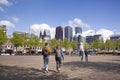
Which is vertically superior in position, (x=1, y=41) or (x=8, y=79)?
(x=1, y=41)

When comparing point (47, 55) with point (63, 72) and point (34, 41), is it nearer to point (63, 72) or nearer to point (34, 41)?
point (63, 72)

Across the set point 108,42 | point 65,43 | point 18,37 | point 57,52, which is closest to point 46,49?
point 57,52

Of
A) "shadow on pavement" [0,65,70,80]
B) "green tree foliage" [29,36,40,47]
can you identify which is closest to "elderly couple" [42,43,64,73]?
"shadow on pavement" [0,65,70,80]

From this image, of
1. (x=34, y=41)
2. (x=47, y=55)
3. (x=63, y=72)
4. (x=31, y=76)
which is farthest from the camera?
(x=34, y=41)

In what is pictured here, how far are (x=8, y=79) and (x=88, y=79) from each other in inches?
183

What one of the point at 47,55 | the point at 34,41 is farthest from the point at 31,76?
the point at 34,41

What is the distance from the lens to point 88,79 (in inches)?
489

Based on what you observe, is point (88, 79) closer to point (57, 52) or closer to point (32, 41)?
point (57, 52)

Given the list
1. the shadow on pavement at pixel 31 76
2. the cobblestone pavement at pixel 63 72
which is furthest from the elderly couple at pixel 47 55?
the shadow on pavement at pixel 31 76

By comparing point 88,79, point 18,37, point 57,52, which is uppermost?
point 18,37

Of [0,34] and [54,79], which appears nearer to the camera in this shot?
[54,79]

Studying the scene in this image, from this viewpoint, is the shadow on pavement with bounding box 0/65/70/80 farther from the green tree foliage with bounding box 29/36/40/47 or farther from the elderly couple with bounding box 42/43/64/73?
the green tree foliage with bounding box 29/36/40/47

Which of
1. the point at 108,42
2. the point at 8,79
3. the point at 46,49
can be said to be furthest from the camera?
the point at 108,42

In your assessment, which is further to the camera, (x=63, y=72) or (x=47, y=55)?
(x=47, y=55)
